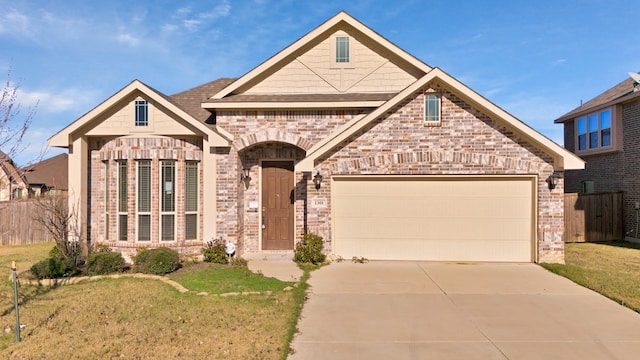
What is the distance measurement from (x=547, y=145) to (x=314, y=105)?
627cm

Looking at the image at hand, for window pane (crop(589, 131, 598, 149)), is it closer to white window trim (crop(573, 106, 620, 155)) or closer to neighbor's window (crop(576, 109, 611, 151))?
neighbor's window (crop(576, 109, 611, 151))

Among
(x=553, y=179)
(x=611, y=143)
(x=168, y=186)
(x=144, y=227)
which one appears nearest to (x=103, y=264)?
(x=144, y=227)

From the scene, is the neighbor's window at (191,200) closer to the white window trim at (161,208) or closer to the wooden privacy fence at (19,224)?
the white window trim at (161,208)

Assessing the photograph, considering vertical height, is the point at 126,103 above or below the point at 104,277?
above

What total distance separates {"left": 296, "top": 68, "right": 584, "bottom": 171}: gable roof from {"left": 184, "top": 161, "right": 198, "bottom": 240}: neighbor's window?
3.11m

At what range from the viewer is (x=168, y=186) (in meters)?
10.7

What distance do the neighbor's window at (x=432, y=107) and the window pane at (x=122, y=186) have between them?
27.6ft

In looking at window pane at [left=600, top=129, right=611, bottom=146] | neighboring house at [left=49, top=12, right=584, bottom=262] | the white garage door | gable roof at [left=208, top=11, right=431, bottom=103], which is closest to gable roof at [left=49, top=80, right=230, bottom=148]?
neighboring house at [left=49, top=12, right=584, bottom=262]

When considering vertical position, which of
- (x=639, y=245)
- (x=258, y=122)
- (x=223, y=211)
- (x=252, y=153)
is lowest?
(x=639, y=245)

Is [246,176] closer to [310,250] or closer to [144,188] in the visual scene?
[144,188]

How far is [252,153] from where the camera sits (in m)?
12.0

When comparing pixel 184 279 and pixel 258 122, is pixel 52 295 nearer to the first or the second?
pixel 184 279

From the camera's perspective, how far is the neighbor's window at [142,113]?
10.8 m

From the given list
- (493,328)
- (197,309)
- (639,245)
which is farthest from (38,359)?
(639,245)
